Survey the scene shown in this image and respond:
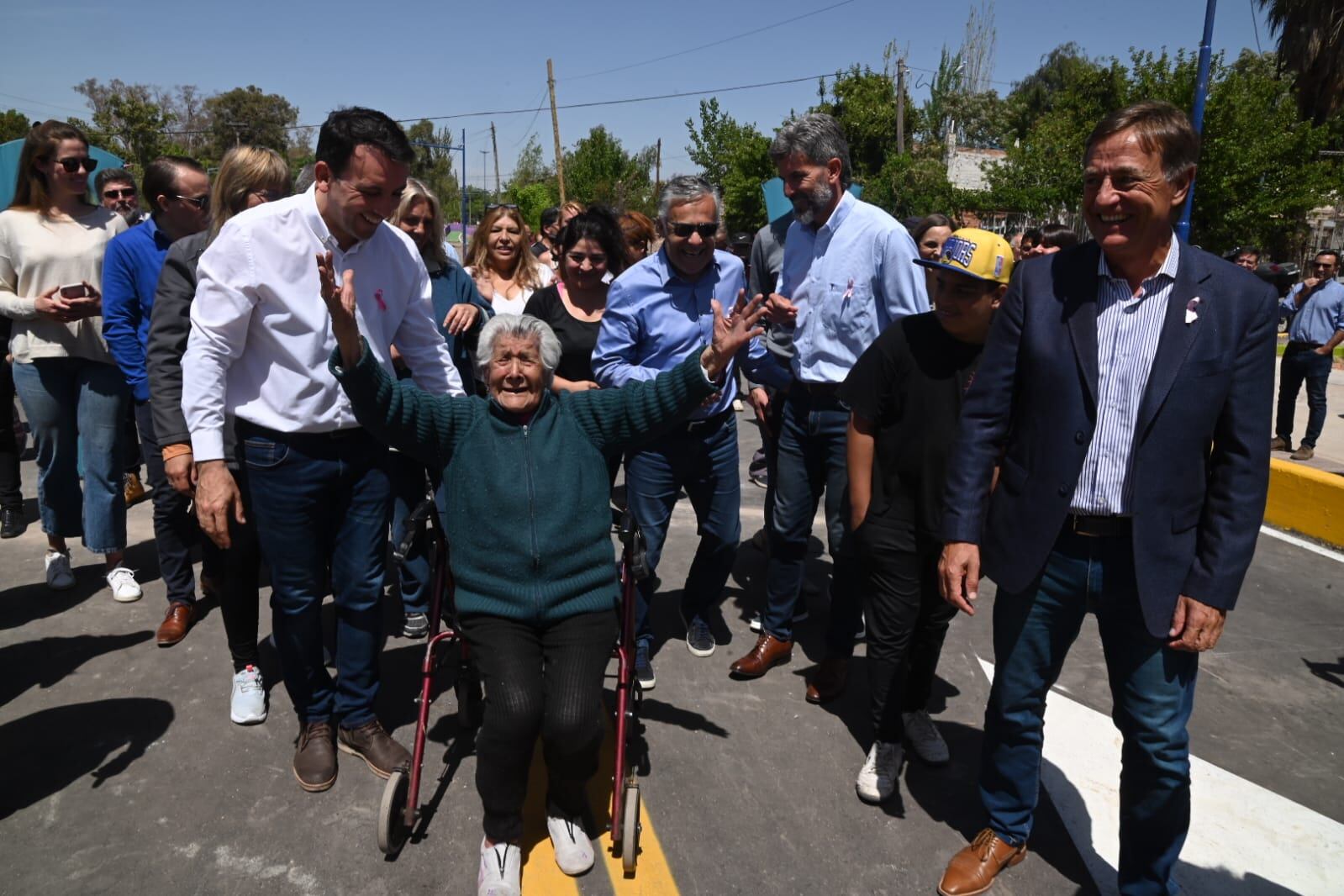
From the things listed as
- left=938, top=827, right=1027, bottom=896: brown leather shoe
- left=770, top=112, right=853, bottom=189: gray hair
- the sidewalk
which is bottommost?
the sidewalk

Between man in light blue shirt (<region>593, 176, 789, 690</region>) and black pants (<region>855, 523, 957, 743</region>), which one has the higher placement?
man in light blue shirt (<region>593, 176, 789, 690</region>)

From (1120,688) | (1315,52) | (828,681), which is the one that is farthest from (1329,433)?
(1315,52)

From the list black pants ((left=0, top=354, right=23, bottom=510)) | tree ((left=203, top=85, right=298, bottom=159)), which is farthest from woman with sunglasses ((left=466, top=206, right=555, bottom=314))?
tree ((left=203, top=85, right=298, bottom=159))

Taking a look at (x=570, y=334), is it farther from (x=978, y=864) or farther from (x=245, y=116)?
(x=245, y=116)

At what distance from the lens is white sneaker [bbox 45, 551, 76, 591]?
4.82 meters

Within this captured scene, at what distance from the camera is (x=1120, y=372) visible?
7.70ft

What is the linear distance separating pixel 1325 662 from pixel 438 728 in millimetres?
4094

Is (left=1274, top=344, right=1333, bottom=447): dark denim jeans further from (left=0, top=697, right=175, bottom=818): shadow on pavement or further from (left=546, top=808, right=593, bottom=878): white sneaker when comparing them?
(left=0, top=697, right=175, bottom=818): shadow on pavement

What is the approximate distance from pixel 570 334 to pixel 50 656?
276 centimetres

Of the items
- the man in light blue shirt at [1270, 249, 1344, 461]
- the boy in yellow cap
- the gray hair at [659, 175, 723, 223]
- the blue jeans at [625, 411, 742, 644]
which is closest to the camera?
the boy in yellow cap

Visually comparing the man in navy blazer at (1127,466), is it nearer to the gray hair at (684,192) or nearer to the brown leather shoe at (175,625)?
the gray hair at (684,192)

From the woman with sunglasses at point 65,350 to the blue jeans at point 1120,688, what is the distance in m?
4.17

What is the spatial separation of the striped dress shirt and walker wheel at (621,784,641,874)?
1.61 metres

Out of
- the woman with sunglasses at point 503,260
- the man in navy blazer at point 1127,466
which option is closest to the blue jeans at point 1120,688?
the man in navy blazer at point 1127,466
